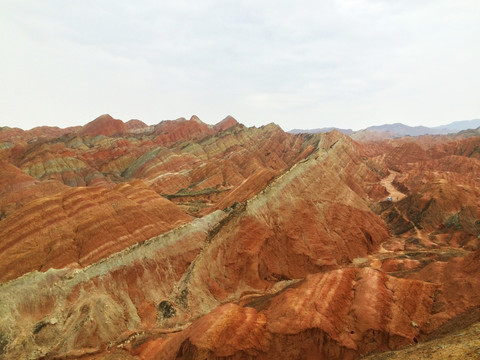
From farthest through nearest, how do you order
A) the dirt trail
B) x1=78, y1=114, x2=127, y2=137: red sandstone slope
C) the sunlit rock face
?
x1=78, y1=114, x2=127, y2=137: red sandstone slope < the dirt trail < the sunlit rock face

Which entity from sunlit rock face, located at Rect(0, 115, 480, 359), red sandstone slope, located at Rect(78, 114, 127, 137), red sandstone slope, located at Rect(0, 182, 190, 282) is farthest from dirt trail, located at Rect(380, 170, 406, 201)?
red sandstone slope, located at Rect(78, 114, 127, 137)

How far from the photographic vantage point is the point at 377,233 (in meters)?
44.9

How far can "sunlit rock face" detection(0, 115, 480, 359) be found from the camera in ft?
65.3

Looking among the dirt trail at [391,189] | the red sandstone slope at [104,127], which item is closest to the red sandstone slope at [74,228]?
the dirt trail at [391,189]

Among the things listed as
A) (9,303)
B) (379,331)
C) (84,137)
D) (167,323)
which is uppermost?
(84,137)

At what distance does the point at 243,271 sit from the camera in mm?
33594

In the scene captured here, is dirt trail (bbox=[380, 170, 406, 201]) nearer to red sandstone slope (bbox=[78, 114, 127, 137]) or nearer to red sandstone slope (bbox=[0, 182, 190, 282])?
red sandstone slope (bbox=[0, 182, 190, 282])

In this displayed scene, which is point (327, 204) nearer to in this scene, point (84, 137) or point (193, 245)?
point (193, 245)

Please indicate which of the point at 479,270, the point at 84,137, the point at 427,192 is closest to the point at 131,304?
the point at 479,270

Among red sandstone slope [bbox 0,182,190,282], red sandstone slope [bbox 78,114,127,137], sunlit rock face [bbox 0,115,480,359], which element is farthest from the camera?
red sandstone slope [bbox 78,114,127,137]

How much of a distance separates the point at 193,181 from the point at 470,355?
8961 centimetres

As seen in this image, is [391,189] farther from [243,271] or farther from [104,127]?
[104,127]

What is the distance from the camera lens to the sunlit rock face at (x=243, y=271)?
19.9 metres

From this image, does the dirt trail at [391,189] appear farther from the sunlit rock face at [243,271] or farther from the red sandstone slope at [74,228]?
the red sandstone slope at [74,228]
